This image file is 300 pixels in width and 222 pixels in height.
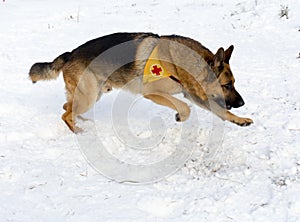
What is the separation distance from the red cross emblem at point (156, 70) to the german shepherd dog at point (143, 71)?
0.02 m

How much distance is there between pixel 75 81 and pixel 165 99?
126cm

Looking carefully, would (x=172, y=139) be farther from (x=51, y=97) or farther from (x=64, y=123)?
(x=51, y=97)

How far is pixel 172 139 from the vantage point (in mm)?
4957

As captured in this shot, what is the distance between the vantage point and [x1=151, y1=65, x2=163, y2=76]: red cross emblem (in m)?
4.70

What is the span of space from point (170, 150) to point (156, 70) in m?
1.01

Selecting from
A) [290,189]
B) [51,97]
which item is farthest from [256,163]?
[51,97]

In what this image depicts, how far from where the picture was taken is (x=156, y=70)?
472 centimetres

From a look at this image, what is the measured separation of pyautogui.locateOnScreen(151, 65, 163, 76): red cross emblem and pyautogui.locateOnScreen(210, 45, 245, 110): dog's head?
63 centimetres

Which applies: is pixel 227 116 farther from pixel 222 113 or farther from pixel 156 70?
pixel 156 70

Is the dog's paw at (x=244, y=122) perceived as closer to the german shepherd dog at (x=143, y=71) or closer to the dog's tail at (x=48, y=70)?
the german shepherd dog at (x=143, y=71)

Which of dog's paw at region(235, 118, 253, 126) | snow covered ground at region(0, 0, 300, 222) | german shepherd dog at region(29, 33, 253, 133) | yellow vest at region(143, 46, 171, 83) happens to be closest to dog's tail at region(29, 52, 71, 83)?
german shepherd dog at region(29, 33, 253, 133)

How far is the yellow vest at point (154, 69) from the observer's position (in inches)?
185

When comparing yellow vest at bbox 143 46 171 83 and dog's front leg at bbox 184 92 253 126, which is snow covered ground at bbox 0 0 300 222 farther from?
yellow vest at bbox 143 46 171 83

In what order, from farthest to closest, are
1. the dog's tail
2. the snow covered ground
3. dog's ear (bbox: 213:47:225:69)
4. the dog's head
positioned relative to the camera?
the dog's tail, the dog's head, dog's ear (bbox: 213:47:225:69), the snow covered ground
